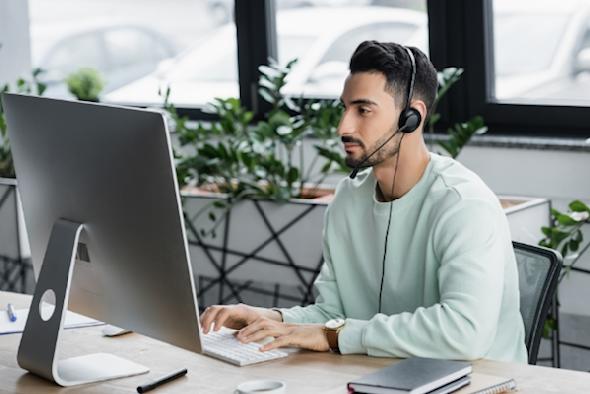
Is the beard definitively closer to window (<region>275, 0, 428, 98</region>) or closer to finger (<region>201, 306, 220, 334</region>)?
finger (<region>201, 306, 220, 334</region>)

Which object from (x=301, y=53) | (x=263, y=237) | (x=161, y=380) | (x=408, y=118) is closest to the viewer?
(x=161, y=380)

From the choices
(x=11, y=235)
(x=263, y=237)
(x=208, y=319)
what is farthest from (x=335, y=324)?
Answer: (x=11, y=235)

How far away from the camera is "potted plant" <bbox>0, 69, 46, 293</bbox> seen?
4.53 metres

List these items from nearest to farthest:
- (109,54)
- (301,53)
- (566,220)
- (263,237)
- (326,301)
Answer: (326,301) < (566,220) < (263,237) < (301,53) < (109,54)

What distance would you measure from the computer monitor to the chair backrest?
69cm

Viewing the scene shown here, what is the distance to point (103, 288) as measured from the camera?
2.18m

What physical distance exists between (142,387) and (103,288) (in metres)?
0.23

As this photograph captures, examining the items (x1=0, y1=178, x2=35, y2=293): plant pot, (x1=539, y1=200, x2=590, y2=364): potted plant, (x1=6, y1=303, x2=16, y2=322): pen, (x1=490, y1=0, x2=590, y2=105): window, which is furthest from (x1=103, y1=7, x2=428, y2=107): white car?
(x1=6, y1=303, x2=16, y2=322): pen

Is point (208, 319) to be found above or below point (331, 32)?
below

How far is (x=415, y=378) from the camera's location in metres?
1.89

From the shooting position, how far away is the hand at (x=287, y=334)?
221 centimetres

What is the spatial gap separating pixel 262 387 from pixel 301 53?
8.94 ft

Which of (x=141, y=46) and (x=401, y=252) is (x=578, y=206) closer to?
(x=401, y=252)

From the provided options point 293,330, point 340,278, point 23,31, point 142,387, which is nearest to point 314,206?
point 340,278
